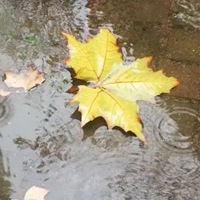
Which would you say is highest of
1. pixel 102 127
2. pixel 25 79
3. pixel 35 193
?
pixel 25 79

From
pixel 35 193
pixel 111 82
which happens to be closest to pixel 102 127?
pixel 111 82

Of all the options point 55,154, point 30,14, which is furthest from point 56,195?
point 30,14

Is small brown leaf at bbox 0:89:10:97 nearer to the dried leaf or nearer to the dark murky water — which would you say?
the dark murky water

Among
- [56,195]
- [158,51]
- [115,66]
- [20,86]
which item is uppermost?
[158,51]

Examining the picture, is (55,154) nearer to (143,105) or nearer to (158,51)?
(143,105)

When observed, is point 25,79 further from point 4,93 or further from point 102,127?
point 102,127
